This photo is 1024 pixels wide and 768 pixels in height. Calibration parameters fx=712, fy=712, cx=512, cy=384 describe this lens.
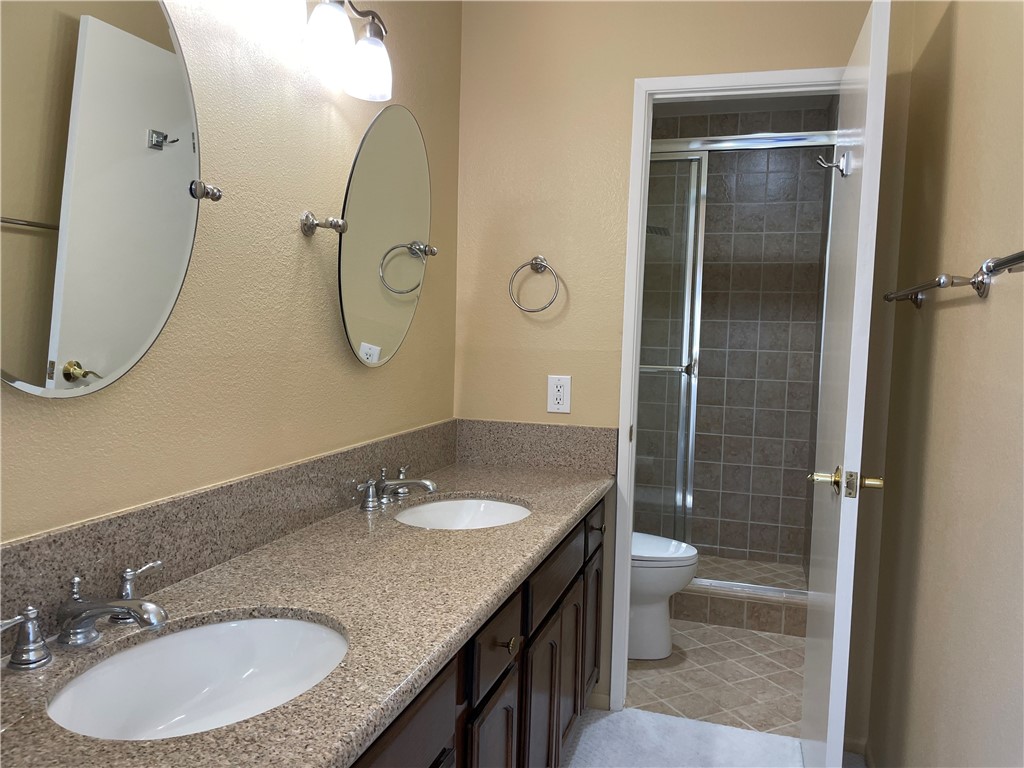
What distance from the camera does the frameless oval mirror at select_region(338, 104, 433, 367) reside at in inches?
68.6

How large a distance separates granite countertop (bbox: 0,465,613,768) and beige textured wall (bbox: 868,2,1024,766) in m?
0.80

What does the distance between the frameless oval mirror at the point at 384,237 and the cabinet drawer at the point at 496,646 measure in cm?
77

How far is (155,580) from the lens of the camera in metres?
1.15

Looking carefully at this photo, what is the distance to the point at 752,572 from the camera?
3.60 metres

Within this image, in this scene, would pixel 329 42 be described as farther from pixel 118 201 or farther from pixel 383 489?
pixel 383 489

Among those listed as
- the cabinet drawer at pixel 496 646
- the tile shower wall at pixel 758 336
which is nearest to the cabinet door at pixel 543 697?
the cabinet drawer at pixel 496 646

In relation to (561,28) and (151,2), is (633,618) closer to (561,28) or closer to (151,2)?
(561,28)

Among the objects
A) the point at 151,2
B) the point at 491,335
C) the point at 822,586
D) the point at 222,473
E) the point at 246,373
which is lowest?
the point at 822,586

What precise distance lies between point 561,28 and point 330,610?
199 cm

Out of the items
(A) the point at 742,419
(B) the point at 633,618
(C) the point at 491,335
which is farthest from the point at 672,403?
(C) the point at 491,335

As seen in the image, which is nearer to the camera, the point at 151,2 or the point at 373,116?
the point at 151,2

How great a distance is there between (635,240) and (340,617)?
63.7 inches

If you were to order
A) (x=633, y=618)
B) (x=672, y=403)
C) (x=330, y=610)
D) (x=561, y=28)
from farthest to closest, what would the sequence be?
(x=672, y=403) → (x=633, y=618) → (x=561, y=28) → (x=330, y=610)

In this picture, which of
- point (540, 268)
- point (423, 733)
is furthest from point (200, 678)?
point (540, 268)
